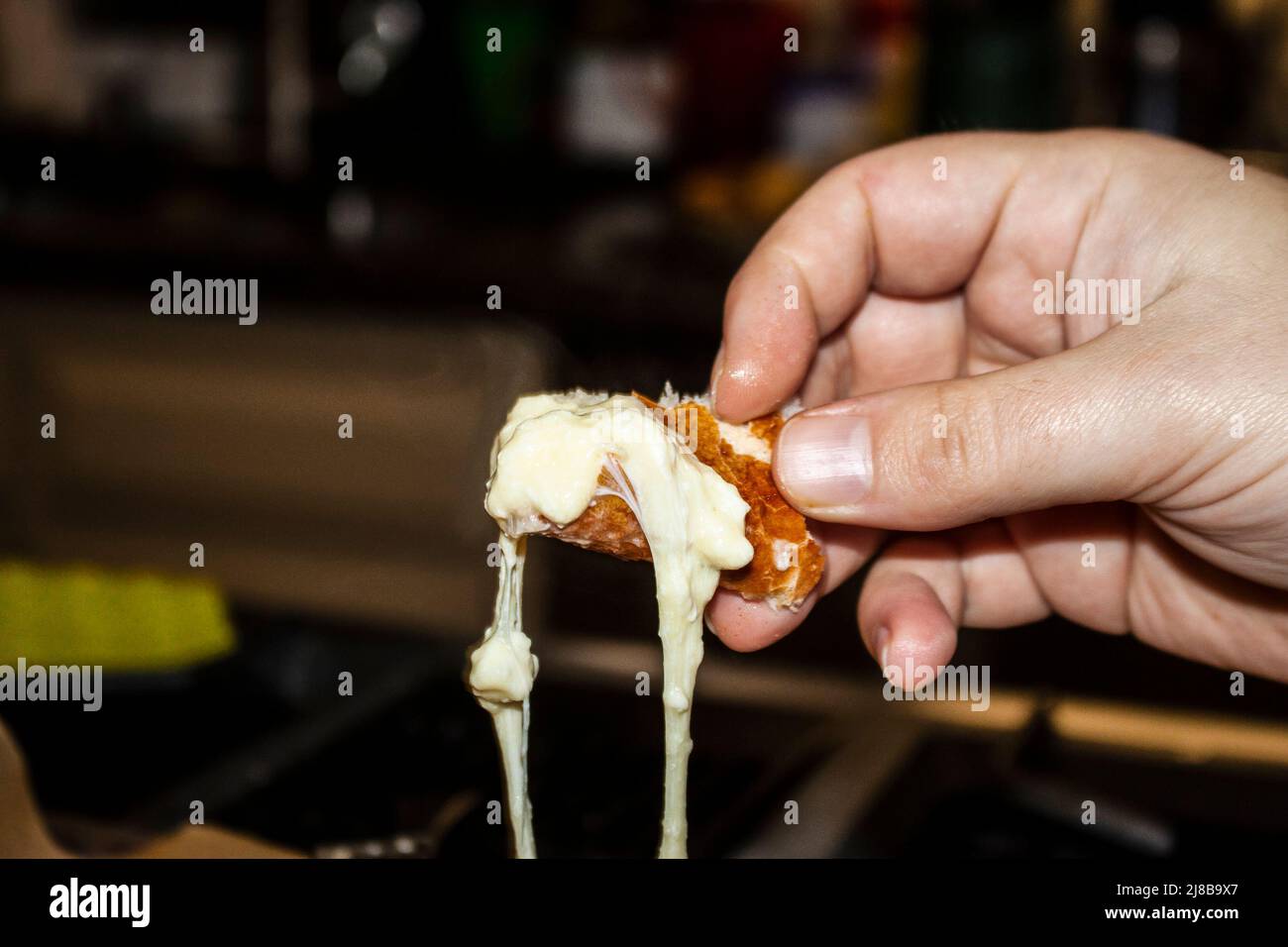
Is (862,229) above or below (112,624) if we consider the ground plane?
above

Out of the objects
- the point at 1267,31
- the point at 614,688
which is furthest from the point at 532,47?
the point at 614,688

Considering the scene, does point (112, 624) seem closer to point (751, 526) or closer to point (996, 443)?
point (751, 526)

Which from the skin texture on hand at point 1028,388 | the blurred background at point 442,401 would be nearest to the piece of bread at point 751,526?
the skin texture on hand at point 1028,388

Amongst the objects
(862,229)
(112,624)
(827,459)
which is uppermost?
(862,229)

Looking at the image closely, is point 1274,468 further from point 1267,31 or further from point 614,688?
point 1267,31

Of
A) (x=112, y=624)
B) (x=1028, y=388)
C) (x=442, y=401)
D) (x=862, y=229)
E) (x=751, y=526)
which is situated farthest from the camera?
(x=442, y=401)

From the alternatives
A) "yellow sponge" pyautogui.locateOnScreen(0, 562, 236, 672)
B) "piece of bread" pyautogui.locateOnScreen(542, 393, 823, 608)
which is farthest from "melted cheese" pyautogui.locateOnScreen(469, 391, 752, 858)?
"yellow sponge" pyautogui.locateOnScreen(0, 562, 236, 672)

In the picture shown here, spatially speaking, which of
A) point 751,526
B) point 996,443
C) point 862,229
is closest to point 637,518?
point 751,526
